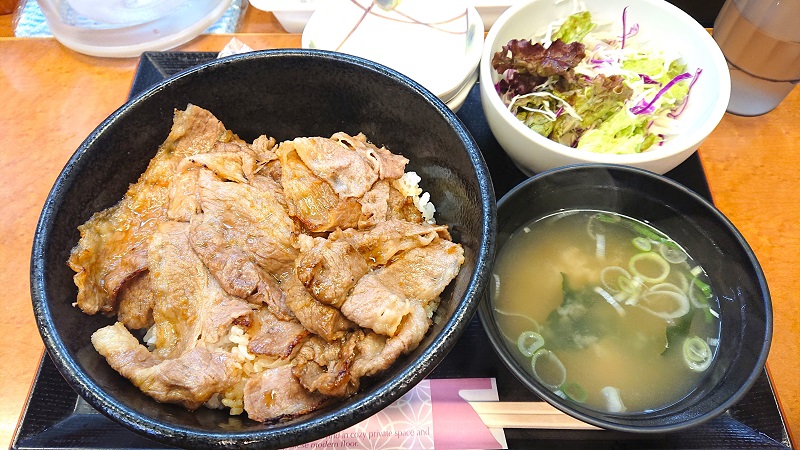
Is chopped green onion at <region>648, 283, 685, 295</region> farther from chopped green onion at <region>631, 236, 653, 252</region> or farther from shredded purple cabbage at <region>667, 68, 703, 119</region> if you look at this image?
shredded purple cabbage at <region>667, 68, 703, 119</region>

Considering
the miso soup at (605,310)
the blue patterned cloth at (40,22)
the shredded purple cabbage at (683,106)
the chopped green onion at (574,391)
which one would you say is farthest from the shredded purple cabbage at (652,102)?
the blue patterned cloth at (40,22)

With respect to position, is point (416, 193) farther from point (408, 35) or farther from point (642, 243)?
point (408, 35)

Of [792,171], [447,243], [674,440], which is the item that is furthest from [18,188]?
[792,171]

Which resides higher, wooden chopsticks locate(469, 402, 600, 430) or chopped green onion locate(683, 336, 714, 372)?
chopped green onion locate(683, 336, 714, 372)

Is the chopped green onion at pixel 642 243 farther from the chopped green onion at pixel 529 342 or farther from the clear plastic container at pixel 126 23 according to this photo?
the clear plastic container at pixel 126 23

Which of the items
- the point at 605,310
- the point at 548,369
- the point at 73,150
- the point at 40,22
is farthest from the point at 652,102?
the point at 40,22

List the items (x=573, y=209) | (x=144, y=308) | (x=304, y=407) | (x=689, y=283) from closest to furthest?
(x=304, y=407)
(x=144, y=308)
(x=689, y=283)
(x=573, y=209)

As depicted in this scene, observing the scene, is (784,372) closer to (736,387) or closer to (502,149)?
(736,387)

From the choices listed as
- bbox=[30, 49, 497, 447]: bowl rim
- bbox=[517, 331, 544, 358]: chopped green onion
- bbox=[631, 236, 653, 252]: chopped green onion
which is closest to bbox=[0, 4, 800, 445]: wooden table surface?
bbox=[631, 236, 653, 252]: chopped green onion
